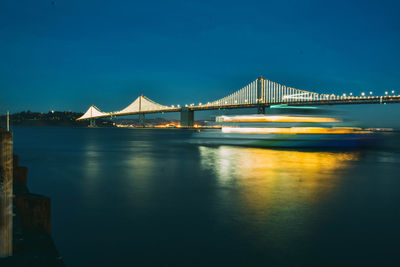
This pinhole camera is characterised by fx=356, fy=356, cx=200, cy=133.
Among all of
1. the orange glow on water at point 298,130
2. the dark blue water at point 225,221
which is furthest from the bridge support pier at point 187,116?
the dark blue water at point 225,221

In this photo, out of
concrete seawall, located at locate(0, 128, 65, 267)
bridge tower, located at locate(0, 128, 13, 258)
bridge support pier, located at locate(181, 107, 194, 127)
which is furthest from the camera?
bridge support pier, located at locate(181, 107, 194, 127)

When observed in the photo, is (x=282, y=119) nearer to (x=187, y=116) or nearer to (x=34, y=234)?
(x=34, y=234)

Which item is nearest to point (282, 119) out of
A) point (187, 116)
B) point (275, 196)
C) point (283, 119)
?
point (283, 119)

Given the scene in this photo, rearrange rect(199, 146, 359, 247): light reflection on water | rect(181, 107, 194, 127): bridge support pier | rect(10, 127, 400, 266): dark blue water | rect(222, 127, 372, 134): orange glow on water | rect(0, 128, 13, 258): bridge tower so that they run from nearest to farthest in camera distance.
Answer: rect(0, 128, 13, 258): bridge tower
rect(10, 127, 400, 266): dark blue water
rect(199, 146, 359, 247): light reflection on water
rect(222, 127, 372, 134): orange glow on water
rect(181, 107, 194, 127): bridge support pier

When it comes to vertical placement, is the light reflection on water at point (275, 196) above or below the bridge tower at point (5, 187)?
below

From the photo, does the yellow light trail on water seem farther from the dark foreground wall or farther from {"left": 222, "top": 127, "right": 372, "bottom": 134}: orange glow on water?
the dark foreground wall

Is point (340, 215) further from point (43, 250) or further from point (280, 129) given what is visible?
point (280, 129)

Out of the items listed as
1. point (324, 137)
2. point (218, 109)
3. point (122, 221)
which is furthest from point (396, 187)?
point (218, 109)

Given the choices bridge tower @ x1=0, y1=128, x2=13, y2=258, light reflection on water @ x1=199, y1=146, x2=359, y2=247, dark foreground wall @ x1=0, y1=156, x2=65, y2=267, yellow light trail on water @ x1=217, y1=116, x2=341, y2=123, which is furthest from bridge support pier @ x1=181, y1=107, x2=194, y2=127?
bridge tower @ x1=0, y1=128, x2=13, y2=258

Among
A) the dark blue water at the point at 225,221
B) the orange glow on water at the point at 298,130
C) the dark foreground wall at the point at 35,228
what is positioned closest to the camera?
the dark foreground wall at the point at 35,228

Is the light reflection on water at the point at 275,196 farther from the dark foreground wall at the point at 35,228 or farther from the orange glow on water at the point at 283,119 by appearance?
the orange glow on water at the point at 283,119

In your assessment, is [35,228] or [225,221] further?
[225,221]
